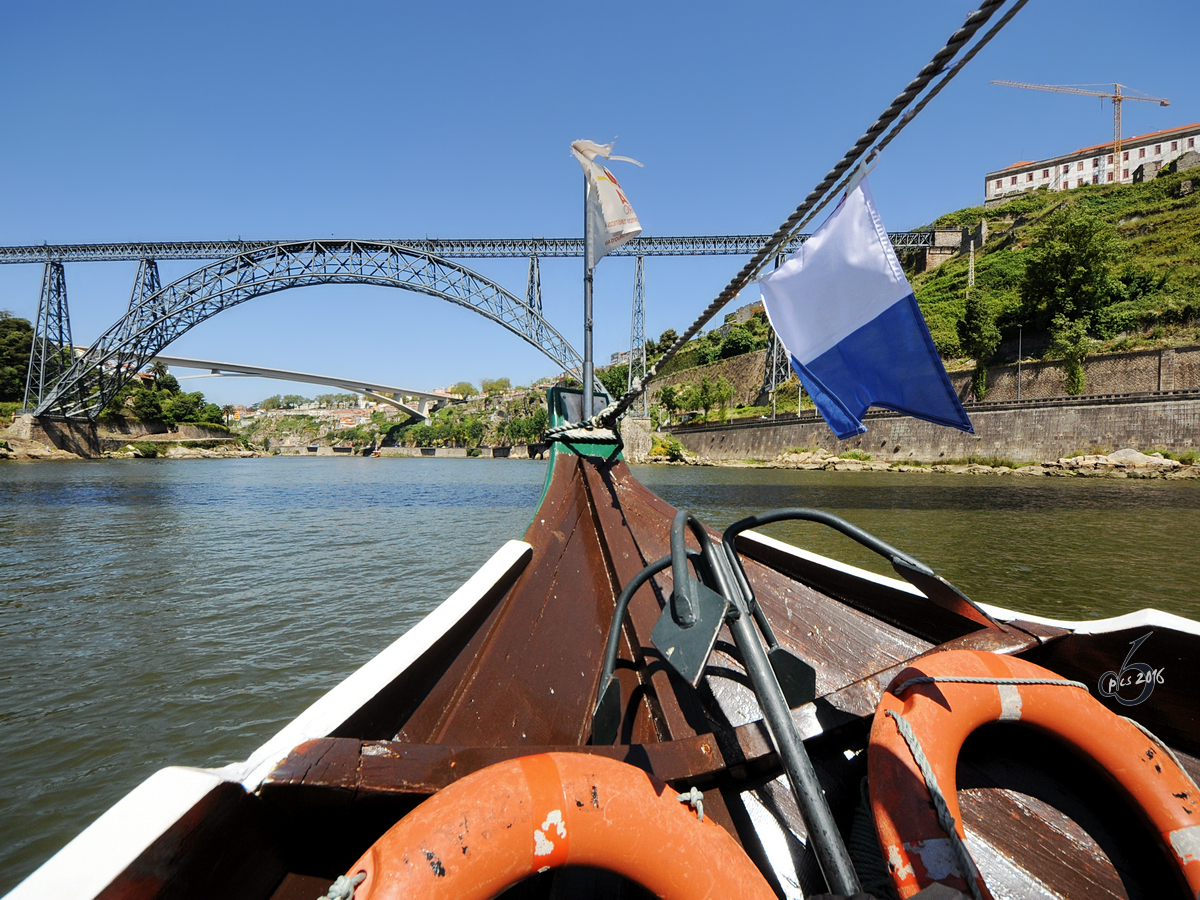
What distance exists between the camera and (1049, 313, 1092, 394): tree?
2577cm

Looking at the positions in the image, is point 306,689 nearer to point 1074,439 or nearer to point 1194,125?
point 1074,439

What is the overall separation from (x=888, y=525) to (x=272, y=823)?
11.9 metres

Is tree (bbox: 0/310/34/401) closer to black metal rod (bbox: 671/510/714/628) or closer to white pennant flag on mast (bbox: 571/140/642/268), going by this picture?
white pennant flag on mast (bbox: 571/140/642/268)

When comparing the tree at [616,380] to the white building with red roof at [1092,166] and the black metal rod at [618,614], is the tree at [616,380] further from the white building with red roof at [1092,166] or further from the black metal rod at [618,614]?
the black metal rod at [618,614]

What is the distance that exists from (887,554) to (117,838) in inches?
65.9

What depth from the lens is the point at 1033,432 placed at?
1019 inches

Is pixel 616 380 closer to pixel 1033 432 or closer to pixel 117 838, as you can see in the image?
pixel 1033 432

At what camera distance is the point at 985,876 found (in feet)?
4.18

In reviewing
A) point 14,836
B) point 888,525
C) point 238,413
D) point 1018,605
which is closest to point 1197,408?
point 888,525

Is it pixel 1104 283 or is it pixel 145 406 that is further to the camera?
pixel 145 406

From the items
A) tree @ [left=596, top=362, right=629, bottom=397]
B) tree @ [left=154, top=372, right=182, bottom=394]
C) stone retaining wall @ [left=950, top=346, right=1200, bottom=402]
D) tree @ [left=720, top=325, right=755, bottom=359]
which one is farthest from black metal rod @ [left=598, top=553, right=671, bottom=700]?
tree @ [left=154, top=372, right=182, bottom=394]

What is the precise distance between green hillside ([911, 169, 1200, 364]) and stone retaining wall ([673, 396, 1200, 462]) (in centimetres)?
395

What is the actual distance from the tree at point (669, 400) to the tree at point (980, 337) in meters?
22.6

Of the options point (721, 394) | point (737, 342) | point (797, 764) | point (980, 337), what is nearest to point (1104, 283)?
point (980, 337)
